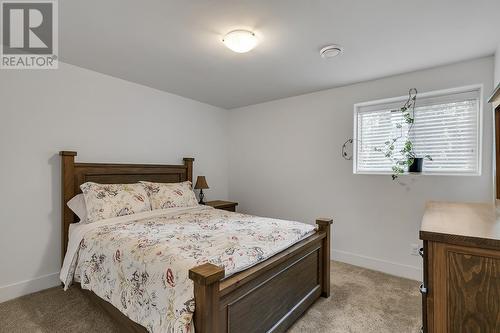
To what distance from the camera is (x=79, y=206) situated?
250 cm

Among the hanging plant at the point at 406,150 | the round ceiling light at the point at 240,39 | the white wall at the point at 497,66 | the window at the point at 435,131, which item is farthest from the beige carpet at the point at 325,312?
the round ceiling light at the point at 240,39

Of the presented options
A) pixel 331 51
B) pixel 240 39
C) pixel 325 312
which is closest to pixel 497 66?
pixel 331 51

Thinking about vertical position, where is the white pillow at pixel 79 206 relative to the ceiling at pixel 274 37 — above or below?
below

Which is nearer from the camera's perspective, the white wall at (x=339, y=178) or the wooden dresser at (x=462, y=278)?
the wooden dresser at (x=462, y=278)

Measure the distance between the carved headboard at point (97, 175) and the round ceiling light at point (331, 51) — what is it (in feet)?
7.91

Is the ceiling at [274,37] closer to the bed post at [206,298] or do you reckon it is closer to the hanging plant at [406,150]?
the hanging plant at [406,150]

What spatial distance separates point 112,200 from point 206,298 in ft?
5.98

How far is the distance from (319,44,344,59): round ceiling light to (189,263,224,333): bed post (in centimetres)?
205

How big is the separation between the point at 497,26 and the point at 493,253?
1.99 metres

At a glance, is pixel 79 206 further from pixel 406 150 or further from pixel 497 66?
pixel 497 66

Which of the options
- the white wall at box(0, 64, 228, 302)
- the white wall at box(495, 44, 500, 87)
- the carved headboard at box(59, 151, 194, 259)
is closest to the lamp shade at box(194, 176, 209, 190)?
the carved headboard at box(59, 151, 194, 259)

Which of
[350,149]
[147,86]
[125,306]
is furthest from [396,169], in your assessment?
[147,86]

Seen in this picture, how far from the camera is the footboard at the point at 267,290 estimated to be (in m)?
1.21

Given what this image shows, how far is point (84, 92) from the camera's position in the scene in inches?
109
